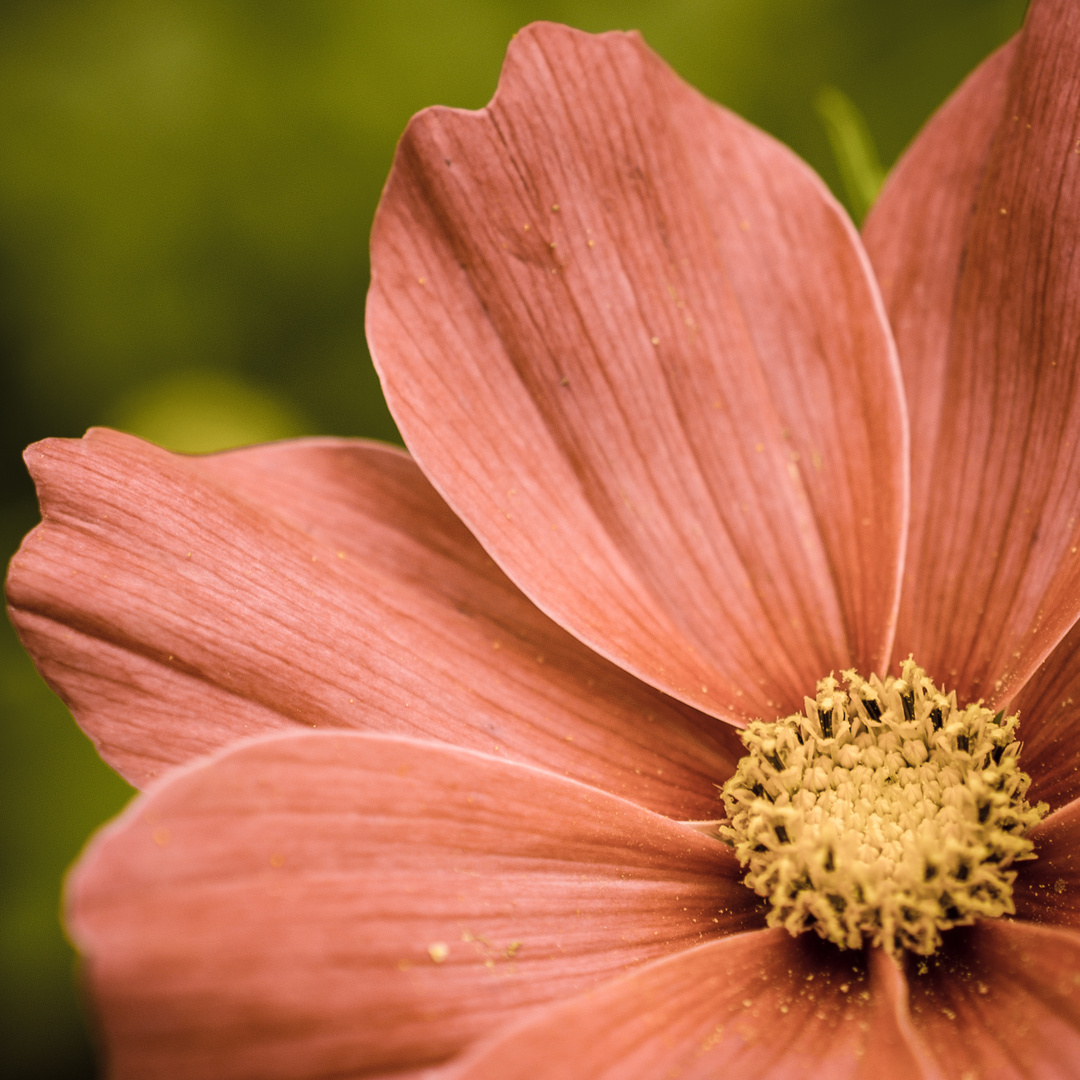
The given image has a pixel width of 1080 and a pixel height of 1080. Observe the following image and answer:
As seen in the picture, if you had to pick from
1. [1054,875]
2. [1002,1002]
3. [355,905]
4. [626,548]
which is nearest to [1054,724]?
[1054,875]

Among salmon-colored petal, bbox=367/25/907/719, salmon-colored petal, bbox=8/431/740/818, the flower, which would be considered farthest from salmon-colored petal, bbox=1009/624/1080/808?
salmon-colored petal, bbox=8/431/740/818

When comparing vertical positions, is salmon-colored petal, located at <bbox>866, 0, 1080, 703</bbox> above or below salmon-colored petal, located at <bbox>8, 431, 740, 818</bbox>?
above

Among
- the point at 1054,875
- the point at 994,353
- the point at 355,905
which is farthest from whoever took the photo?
the point at 994,353

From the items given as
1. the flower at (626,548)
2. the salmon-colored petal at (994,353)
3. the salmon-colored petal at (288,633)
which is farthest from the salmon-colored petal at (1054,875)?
the salmon-colored petal at (288,633)

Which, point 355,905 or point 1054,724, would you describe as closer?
point 355,905

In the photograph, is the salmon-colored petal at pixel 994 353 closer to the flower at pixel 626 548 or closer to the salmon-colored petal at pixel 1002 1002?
the flower at pixel 626 548

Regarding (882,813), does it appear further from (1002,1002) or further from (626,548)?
(626,548)

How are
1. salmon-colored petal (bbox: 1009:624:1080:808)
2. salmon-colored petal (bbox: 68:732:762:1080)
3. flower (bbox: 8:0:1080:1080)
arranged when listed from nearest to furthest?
salmon-colored petal (bbox: 68:732:762:1080)
flower (bbox: 8:0:1080:1080)
salmon-colored petal (bbox: 1009:624:1080:808)

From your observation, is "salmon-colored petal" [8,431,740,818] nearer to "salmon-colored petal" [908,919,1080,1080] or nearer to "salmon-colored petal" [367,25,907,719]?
"salmon-colored petal" [367,25,907,719]
